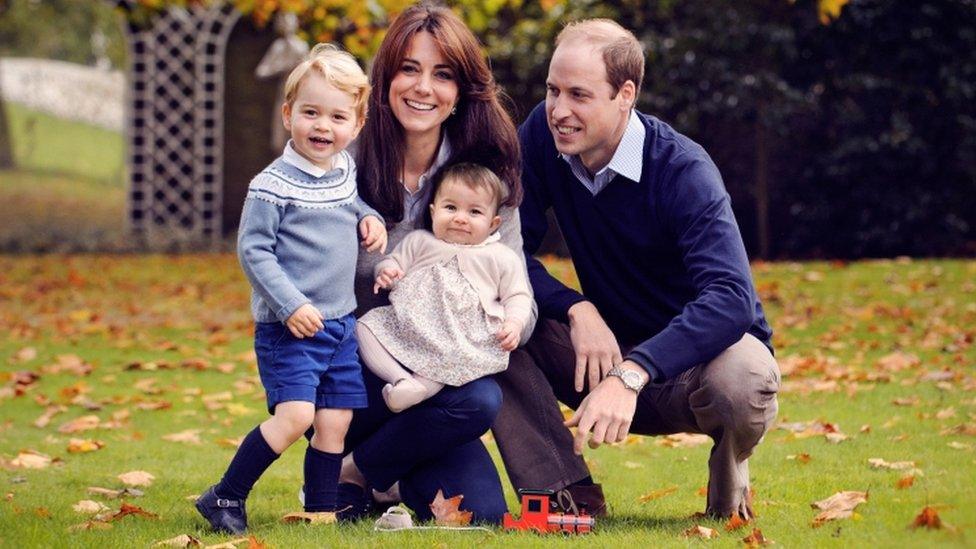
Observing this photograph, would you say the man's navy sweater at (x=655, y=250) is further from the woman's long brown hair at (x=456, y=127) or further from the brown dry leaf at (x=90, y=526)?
the brown dry leaf at (x=90, y=526)

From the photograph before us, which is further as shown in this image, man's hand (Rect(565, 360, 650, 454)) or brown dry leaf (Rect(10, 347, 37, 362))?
brown dry leaf (Rect(10, 347, 37, 362))

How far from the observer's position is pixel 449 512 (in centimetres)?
410

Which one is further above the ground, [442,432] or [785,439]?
[442,432]

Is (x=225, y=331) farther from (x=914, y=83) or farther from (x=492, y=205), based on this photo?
(x=914, y=83)

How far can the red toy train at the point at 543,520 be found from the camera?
3879 mm

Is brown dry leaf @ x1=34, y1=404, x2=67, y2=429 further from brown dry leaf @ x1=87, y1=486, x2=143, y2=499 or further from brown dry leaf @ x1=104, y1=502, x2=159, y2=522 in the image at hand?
brown dry leaf @ x1=104, y1=502, x2=159, y2=522

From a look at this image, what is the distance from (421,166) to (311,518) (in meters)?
1.20

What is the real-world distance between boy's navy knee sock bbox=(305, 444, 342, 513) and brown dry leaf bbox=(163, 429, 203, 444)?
1979 millimetres

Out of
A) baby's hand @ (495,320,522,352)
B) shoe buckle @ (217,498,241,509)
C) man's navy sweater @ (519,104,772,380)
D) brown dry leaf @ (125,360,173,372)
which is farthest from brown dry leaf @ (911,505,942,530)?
brown dry leaf @ (125,360,173,372)

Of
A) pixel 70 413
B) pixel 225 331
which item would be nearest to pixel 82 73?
pixel 225 331

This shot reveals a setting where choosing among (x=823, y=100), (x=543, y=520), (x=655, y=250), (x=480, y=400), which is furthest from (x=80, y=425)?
(x=823, y=100)

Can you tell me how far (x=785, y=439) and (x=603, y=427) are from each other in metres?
2.07

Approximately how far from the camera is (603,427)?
3.63 metres

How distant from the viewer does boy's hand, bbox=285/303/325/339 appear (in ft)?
12.4
